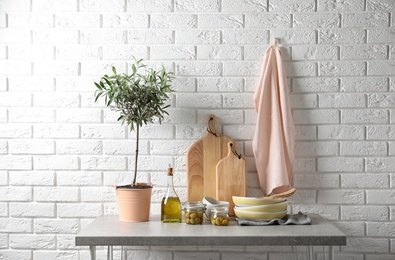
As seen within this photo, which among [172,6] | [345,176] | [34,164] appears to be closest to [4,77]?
[34,164]

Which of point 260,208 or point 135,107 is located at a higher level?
point 135,107

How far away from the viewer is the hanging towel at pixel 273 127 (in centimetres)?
279

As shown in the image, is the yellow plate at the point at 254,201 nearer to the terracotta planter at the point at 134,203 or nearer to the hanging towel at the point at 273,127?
the hanging towel at the point at 273,127

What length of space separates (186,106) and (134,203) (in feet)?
1.98

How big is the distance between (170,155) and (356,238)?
110 centimetres

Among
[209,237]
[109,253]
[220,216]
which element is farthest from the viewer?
[109,253]

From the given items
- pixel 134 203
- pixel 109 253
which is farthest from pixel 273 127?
pixel 109 253

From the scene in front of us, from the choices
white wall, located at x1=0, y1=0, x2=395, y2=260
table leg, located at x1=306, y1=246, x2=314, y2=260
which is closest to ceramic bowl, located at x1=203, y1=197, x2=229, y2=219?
white wall, located at x1=0, y1=0, x2=395, y2=260

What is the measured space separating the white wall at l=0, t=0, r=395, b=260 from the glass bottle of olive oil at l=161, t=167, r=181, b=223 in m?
0.22

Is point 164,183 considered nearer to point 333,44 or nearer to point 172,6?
point 172,6

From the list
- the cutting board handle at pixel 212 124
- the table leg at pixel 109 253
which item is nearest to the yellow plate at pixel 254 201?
the cutting board handle at pixel 212 124

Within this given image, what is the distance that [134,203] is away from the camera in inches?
103

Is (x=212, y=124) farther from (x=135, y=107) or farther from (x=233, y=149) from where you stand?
(x=135, y=107)

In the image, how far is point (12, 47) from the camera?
9.46 ft
